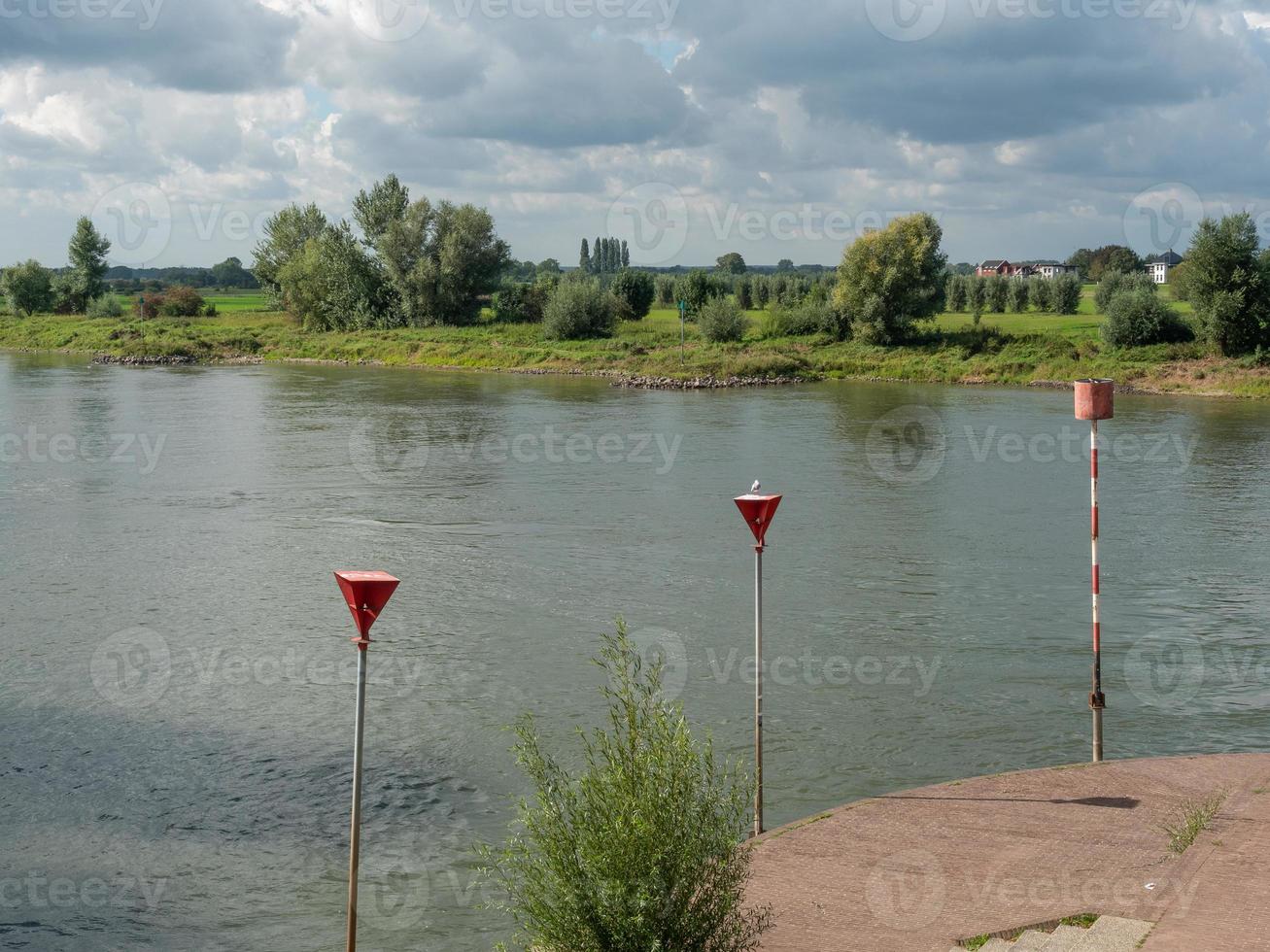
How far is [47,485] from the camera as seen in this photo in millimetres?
28031

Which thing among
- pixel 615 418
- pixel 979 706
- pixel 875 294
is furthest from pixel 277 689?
pixel 875 294

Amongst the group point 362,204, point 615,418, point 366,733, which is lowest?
point 366,733

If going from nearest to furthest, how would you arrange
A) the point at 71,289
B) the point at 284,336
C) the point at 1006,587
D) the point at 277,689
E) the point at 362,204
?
the point at 277,689
the point at 1006,587
the point at 284,336
the point at 362,204
the point at 71,289

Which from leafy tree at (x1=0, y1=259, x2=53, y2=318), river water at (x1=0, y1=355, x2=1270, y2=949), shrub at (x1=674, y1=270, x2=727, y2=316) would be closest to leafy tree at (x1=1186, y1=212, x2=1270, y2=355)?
river water at (x1=0, y1=355, x2=1270, y2=949)

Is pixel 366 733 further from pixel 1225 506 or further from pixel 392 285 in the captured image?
pixel 392 285

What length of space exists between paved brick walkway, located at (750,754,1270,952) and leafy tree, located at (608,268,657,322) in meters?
75.8

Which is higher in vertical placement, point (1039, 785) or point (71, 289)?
point (71, 289)

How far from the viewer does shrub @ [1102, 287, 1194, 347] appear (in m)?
58.1

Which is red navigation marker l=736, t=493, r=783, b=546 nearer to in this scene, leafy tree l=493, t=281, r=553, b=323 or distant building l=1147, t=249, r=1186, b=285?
leafy tree l=493, t=281, r=553, b=323

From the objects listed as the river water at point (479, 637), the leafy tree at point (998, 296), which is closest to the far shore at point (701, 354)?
the leafy tree at point (998, 296)

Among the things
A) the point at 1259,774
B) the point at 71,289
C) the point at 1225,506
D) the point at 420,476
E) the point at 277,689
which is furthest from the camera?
the point at 71,289

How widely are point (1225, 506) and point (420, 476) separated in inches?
720

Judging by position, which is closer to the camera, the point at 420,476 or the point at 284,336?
the point at 420,476

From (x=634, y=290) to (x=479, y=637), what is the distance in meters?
71.3
